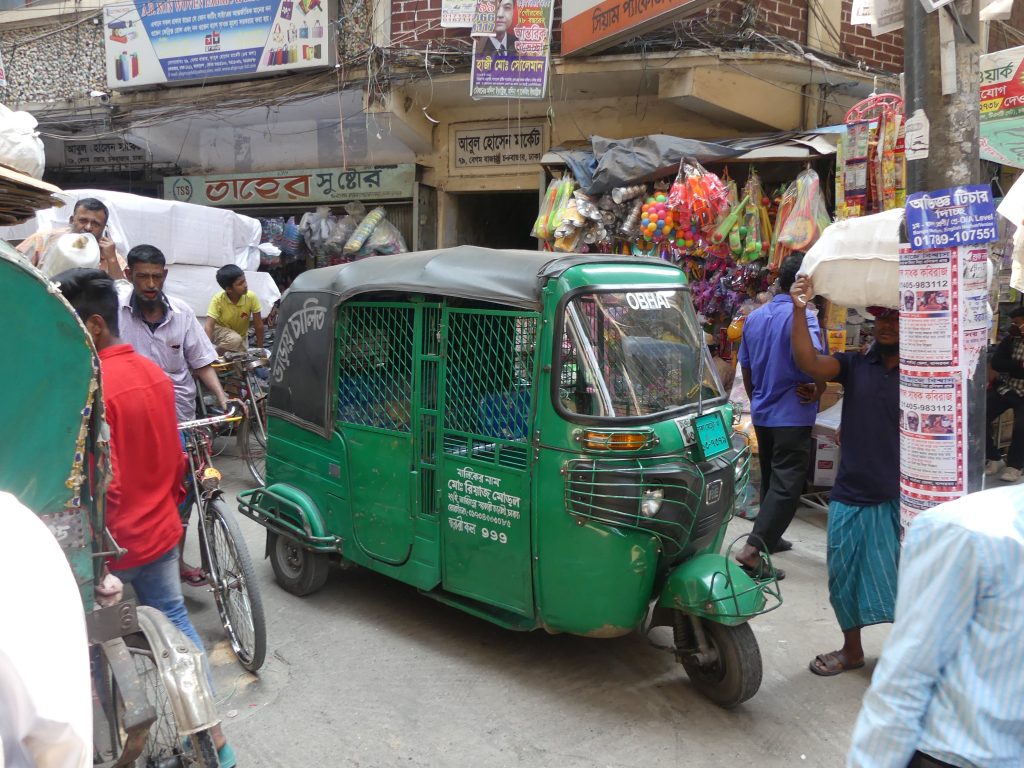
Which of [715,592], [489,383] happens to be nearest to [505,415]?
[489,383]

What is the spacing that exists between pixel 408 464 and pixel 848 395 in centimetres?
208

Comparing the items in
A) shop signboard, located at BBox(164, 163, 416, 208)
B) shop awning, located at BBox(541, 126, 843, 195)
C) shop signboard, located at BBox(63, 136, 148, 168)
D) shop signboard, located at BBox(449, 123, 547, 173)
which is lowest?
shop awning, located at BBox(541, 126, 843, 195)

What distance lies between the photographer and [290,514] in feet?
14.6

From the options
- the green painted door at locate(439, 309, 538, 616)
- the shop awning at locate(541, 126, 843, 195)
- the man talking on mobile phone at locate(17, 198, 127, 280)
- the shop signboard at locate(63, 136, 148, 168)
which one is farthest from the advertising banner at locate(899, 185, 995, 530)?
the shop signboard at locate(63, 136, 148, 168)

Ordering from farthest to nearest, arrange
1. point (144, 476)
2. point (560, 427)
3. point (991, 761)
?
point (560, 427), point (144, 476), point (991, 761)

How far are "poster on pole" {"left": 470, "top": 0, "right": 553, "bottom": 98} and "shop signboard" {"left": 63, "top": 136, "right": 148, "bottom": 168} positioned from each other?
6316mm

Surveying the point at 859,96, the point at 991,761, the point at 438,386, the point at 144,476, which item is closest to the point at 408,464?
the point at 438,386

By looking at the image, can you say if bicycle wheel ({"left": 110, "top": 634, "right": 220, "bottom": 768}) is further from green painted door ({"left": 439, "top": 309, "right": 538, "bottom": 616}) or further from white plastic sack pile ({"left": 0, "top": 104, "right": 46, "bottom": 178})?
white plastic sack pile ({"left": 0, "top": 104, "right": 46, "bottom": 178})

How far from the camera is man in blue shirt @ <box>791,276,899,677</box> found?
11.3 feet

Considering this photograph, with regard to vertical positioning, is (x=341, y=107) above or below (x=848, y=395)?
above

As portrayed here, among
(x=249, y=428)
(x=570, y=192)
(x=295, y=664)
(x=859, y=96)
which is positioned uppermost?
(x=859, y=96)

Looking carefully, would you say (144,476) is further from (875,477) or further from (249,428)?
(249,428)

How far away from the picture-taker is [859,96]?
8.37 meters

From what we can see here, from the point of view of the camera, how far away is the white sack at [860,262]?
325 cm
